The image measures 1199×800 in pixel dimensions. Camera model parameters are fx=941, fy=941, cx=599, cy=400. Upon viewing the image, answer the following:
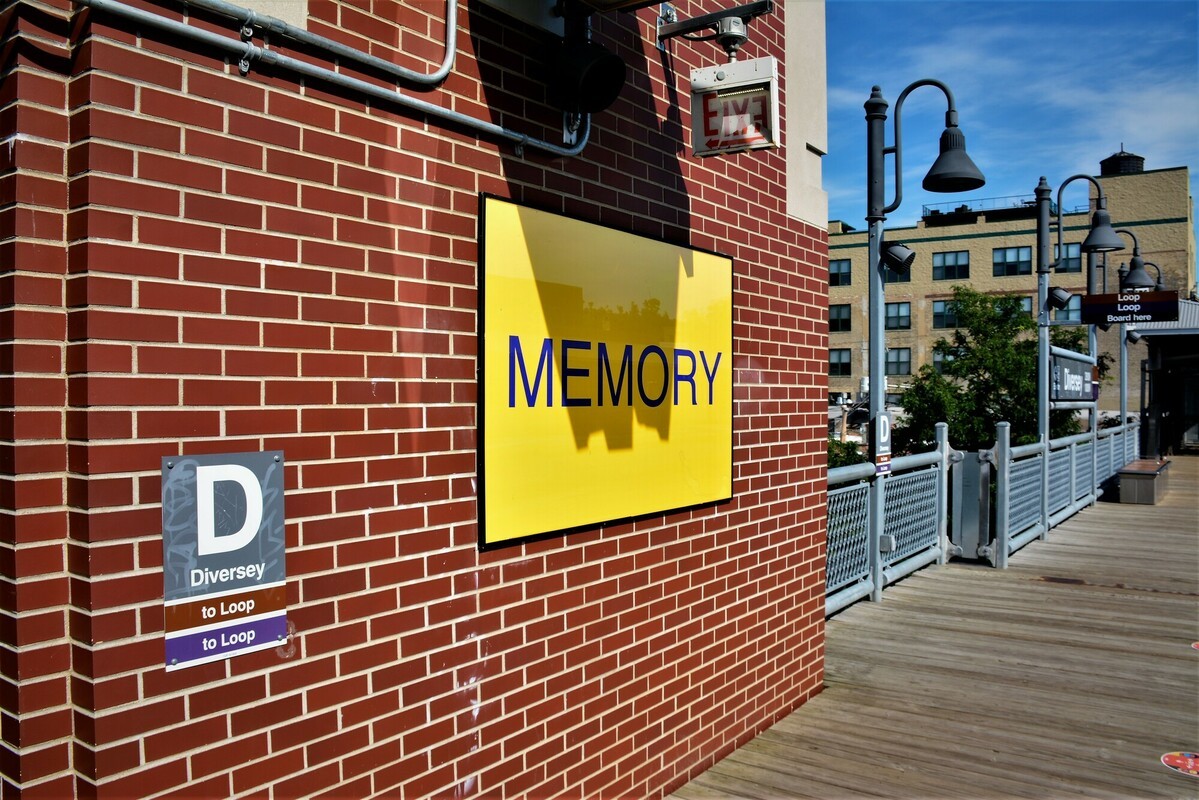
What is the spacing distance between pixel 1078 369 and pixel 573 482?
49.8ft

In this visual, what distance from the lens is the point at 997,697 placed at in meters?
6.20

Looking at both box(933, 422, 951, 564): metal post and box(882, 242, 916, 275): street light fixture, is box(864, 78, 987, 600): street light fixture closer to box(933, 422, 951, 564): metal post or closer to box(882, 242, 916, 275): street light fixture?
box(882, 242, 916, 275): street light fixture

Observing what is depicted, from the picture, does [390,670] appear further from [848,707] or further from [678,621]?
[848,707]

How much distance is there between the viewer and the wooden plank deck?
4793mm

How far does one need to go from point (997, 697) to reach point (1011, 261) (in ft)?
200

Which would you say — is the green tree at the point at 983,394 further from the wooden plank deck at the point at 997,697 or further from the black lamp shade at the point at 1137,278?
the wooden plank deck at the point at 997,697

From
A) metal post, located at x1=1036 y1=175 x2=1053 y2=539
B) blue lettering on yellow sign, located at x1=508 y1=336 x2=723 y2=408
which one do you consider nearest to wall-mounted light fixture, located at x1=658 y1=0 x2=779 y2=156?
blue lettering on yellow sign, located at x1=508 y1=336 x2=723 y2=408

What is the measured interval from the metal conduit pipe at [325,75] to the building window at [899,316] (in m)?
63.2

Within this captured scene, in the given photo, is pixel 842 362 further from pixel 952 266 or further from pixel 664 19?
pixel 664 19

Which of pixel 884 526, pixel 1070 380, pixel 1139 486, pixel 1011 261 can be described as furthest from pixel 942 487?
pixel 1011 261

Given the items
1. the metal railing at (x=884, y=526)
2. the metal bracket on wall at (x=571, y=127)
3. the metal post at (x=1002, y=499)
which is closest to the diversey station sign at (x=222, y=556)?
the metal bracket on wall at (x=571, y=127)

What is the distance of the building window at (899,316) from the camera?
6402cm

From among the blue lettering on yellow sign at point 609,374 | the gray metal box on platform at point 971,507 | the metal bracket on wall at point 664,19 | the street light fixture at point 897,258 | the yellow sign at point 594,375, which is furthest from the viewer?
the gray metal box on platform at point 971,507

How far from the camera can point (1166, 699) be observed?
20.4 ft
